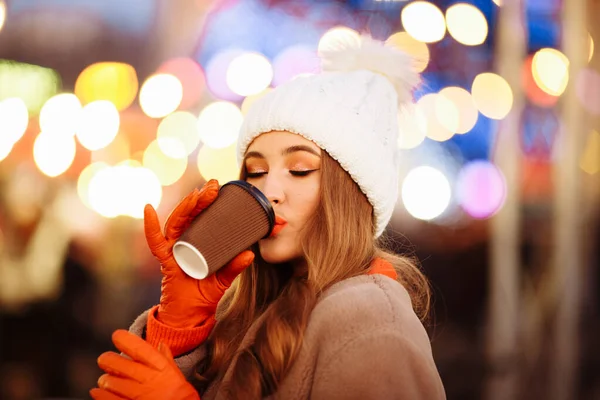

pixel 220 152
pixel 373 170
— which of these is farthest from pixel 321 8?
pixel 373 170

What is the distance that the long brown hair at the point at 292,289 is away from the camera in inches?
50.9

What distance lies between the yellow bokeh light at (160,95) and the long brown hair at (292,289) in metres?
2.83

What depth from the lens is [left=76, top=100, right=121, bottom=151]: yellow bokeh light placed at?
4.16 meters

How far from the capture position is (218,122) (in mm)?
4449

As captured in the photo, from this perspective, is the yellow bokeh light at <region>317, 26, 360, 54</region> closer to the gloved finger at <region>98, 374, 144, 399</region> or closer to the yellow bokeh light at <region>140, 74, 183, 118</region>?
the gloved finger at <region>98, 374, 144, 399</region>

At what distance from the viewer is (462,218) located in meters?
4.51

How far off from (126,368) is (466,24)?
3384 mm

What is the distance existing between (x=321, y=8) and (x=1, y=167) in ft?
7.10

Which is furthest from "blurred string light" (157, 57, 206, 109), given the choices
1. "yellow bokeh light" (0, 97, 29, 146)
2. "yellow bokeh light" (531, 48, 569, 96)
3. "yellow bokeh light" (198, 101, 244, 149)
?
"yellow bokeh light" (531, 48, 569, 96)

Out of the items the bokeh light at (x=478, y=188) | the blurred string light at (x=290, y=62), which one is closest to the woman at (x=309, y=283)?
the blurred string light at (x=290, y=62)

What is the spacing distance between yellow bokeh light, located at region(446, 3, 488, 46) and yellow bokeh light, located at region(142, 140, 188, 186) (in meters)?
1.95

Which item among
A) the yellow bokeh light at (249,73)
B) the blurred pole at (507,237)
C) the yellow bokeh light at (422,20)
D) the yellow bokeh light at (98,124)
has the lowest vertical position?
the blurred pole at (507,237)

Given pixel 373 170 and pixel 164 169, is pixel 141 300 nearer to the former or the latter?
pixel 164 169

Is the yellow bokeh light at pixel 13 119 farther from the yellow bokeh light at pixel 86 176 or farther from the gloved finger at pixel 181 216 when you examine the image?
the gloved finger at pixel 181 216
